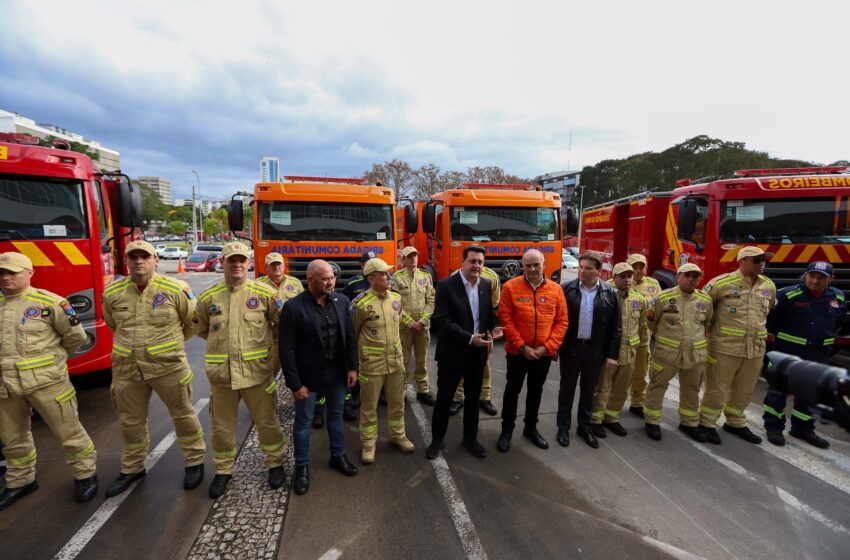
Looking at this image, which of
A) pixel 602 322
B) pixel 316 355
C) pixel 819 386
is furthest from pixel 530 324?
pixel 819 386

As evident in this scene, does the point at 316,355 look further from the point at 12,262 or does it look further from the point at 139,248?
the point at 12,262

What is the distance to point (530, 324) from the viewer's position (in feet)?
11.1

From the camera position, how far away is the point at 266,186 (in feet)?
19.1

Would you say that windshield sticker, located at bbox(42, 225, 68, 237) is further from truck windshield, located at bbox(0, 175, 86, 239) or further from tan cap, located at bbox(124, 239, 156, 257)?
tan cap, located at bbox(124, 239, 156, 257)

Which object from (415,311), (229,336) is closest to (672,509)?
(415,311)

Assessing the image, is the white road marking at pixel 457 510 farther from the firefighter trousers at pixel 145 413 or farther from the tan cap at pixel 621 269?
the tan cap at pixel 621 269

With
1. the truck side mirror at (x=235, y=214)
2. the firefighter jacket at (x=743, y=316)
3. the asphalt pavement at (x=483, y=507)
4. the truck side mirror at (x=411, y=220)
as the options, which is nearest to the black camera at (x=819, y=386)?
the asphalt pavement at (x=483, y=507)

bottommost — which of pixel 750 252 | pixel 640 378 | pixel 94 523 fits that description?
pixel 94 523

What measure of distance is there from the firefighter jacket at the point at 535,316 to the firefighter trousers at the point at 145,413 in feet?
8.55

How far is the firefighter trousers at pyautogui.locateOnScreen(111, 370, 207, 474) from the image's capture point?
2893 mm

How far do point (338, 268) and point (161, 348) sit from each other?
296 centimetres

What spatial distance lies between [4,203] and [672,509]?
19.7 ft

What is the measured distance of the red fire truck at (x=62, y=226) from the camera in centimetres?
356

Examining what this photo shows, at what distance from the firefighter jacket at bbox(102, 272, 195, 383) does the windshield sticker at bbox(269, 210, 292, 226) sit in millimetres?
2979
